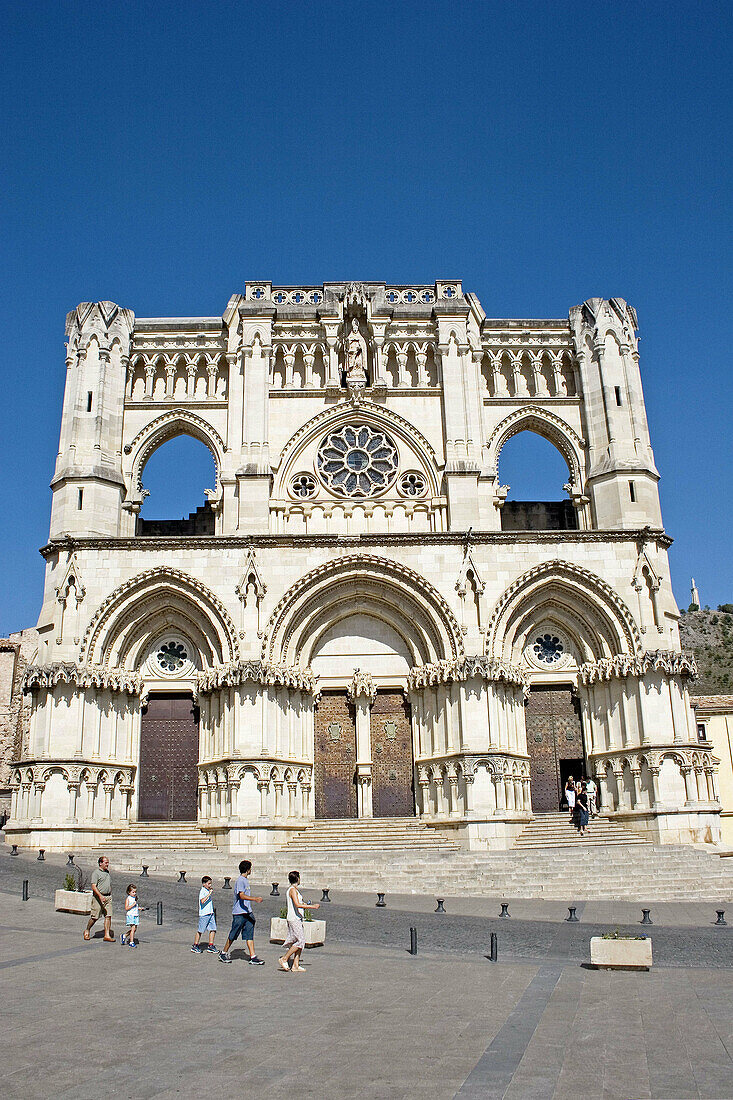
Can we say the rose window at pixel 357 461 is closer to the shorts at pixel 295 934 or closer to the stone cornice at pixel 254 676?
the stone cornice at pixel 254 676

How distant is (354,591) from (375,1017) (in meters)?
17.9

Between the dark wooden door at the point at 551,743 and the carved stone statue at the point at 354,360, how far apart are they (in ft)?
36.5

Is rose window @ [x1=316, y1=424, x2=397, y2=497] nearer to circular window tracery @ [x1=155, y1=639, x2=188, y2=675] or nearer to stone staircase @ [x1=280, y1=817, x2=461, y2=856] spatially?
circular window tracery @ [x1=155, y1=639, x2=188, y2=675]

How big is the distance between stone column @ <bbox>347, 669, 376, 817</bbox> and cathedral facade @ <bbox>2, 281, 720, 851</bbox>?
0.35ft

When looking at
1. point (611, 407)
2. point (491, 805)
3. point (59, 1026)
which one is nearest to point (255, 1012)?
point (59, 1026)

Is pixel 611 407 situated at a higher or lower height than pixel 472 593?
higher

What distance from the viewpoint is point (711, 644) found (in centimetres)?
8012

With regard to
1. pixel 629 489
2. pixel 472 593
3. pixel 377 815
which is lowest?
pixel 377 815

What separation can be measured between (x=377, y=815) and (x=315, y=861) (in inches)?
163

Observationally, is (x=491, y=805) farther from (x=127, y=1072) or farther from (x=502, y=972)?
(x=127, y=1072)

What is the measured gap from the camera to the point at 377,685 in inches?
1057

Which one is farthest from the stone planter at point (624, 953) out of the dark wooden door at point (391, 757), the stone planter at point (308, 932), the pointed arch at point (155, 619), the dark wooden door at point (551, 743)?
the pointed arch at point (155, 619)

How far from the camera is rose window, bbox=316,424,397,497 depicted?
2931cm

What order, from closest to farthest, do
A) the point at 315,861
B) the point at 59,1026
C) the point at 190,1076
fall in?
the point at 190,1076 → the point at 59,1026 → the point at 315,861
